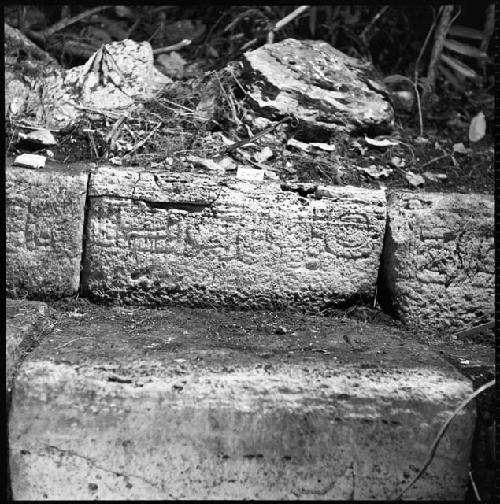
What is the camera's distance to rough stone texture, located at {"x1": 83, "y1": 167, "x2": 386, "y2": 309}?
6.32ft

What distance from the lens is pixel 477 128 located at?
2.48 meters

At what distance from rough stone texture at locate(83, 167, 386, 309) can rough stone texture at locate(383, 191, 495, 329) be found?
8cm

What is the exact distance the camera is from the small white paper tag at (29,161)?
1.99 metres

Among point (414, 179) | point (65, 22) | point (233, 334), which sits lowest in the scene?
point (233, 334)

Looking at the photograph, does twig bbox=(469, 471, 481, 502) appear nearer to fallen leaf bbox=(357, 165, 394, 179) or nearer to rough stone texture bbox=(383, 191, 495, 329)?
rough stone texture bbox=(383, 191, 495, 329)

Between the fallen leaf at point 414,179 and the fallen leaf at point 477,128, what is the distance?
40 centimetres

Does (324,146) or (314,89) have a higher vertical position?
(314,89)

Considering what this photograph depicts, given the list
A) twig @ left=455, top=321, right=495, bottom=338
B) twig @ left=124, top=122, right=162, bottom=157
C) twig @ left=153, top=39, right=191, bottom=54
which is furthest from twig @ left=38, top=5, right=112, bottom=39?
twig @ left=455, top=321, right=495, bottom=338

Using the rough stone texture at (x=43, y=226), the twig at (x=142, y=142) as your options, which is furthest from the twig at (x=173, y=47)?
the rough stone texture at (x=43, y=226)

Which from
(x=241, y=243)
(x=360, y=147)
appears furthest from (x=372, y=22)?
(x=241, y=243)

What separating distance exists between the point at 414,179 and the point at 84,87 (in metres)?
1.22

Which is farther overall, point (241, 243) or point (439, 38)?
point (439, 38)

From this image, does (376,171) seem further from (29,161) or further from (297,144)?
(29,161)

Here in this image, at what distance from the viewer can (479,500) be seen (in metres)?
1.57
